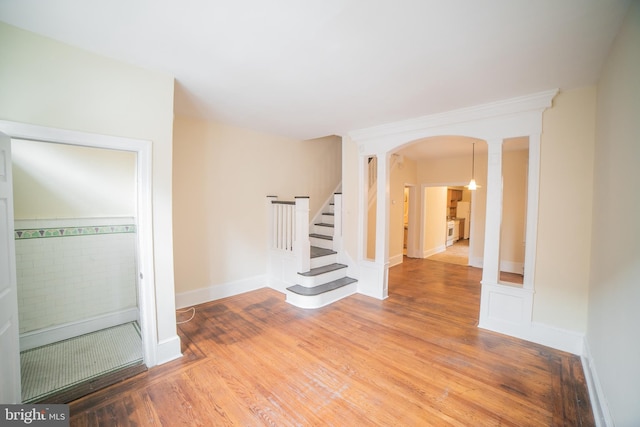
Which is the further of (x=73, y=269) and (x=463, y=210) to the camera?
(x=463, y=210)

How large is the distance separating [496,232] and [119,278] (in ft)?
15.8

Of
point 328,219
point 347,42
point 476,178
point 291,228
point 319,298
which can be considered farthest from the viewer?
point 476,178

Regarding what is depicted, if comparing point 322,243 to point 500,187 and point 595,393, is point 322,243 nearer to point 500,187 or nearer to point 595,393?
point 500,187

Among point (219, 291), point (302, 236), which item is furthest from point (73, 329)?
point (302, 236)

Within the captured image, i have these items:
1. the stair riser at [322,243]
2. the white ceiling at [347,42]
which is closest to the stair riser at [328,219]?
the stair riser at [322,243]

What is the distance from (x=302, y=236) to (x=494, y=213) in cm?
263

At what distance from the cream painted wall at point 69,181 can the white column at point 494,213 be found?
13.9 ft

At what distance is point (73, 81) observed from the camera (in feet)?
6.52

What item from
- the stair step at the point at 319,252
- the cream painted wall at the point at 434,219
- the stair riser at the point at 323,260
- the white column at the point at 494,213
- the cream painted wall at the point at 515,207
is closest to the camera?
the white column at the point at 494,213

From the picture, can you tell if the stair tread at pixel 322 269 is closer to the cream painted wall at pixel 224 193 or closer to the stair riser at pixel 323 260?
the stair riser at pixel 323 260

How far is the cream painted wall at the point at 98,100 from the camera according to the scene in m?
1.77

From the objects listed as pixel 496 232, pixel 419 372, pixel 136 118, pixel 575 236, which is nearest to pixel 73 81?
pixel 136 118

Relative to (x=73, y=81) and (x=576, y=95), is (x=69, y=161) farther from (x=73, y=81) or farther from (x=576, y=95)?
(x=576, y=95)

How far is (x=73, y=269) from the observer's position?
2953mm
